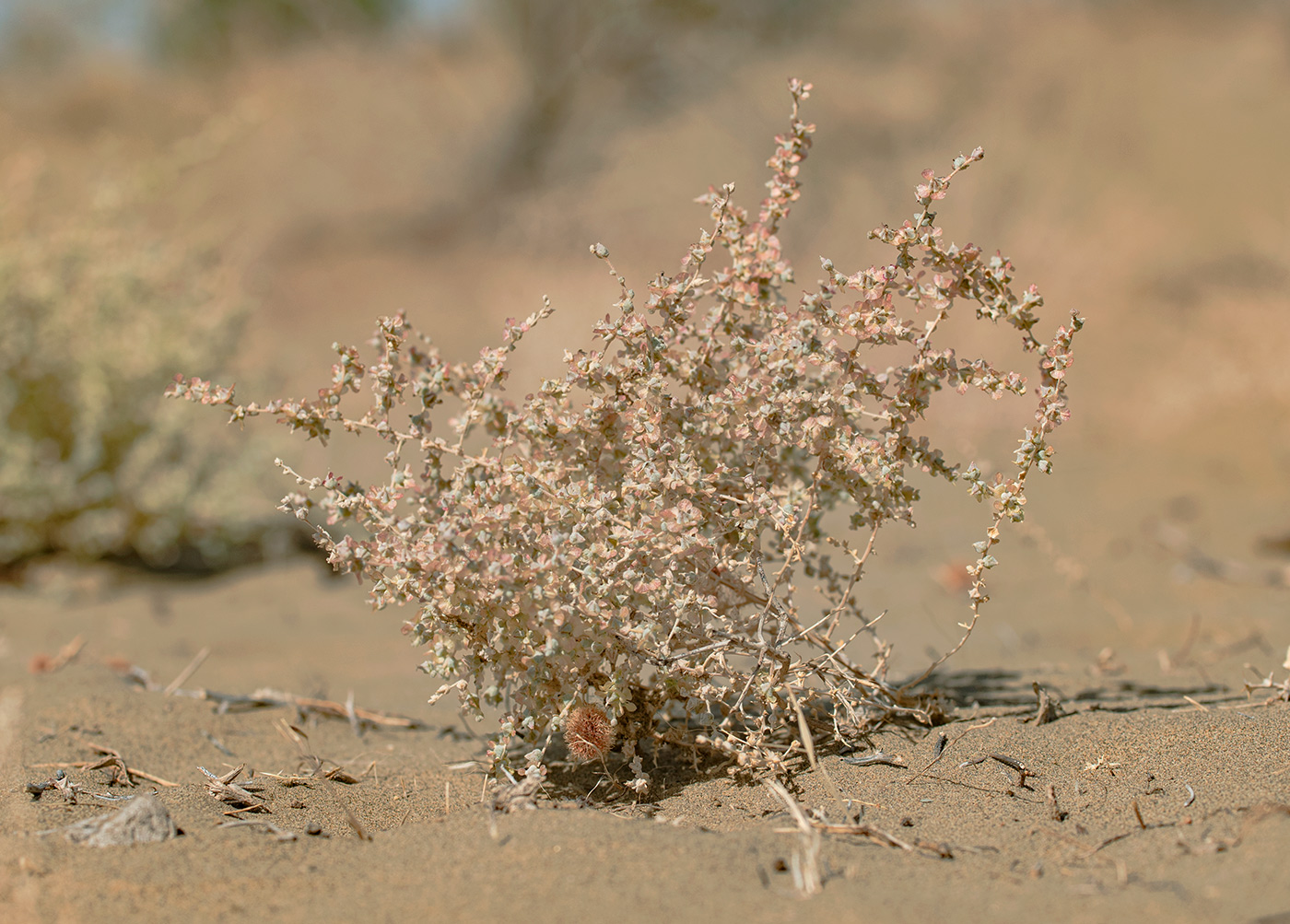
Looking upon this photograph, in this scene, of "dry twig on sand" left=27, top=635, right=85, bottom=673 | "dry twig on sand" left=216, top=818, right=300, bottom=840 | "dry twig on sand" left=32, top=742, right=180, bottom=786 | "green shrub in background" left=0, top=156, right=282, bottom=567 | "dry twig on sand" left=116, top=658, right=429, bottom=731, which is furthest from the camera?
"green shrub in background" left=0, top=156, right=282, bottom=567

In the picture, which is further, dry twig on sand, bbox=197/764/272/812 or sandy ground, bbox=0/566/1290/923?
dry twig on sand, bbox=197/764/272/812

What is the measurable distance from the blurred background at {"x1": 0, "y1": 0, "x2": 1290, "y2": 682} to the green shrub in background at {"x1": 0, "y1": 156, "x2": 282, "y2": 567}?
17 millimetres

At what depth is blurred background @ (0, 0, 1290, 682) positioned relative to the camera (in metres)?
4.87

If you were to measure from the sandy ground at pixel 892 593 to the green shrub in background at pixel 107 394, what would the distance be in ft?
0.82

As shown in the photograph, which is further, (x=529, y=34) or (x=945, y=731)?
(x=529, y=34)

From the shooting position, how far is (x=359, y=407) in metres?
8.77

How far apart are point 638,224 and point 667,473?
12.4m

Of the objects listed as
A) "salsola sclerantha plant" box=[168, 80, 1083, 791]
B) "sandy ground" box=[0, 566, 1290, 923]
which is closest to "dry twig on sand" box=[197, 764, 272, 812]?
"sandy ground" box=[0, 566, 1290, 923]

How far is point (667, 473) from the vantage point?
214cm

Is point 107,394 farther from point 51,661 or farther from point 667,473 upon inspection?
point 667,473

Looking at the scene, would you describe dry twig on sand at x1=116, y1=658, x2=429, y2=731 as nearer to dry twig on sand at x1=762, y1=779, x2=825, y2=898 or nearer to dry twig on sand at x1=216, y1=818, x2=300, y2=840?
dry twig on sand at x1=216, y1=818, x2=300, y2=840

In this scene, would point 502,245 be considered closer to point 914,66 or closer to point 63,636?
point 914,66

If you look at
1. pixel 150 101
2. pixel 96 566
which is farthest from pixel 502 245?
pixel 96 566

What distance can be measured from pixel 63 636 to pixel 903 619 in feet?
10.2
